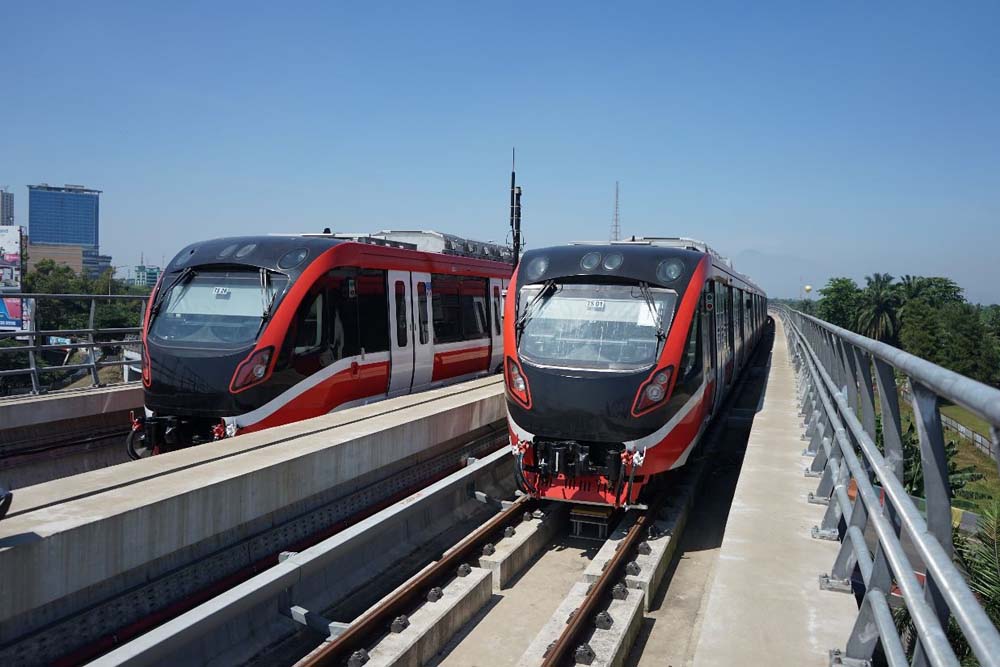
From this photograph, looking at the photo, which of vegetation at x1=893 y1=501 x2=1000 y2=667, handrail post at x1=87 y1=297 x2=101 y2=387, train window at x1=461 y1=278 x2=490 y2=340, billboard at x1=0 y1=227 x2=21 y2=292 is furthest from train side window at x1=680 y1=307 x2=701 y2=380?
billboard at x1=0 y1=227 x2=21 y2=292

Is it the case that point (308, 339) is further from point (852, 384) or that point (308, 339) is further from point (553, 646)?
point (852, 384)

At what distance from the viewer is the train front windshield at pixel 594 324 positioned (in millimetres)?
8664

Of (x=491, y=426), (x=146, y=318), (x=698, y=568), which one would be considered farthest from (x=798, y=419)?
(x=146, y=318)

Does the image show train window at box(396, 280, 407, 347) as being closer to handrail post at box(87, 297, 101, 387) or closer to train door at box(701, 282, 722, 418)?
handrail post at box(87, 297, 101, 387)

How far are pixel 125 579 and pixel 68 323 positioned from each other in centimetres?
799

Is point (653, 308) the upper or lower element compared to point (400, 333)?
upper

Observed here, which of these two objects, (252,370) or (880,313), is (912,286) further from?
(252,370)

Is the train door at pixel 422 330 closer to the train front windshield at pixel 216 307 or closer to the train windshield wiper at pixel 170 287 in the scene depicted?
the train front windshield at pixel 216 307

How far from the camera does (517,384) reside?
29.3 feet

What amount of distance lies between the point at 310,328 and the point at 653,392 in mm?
4111

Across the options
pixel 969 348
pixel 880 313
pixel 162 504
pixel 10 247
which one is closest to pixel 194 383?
pixel 162 504

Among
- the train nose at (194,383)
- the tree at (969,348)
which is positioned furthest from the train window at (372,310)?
the tree at (969,348)

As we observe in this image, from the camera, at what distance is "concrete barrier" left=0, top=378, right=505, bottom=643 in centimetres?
465

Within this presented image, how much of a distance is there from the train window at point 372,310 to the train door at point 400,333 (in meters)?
0.20
